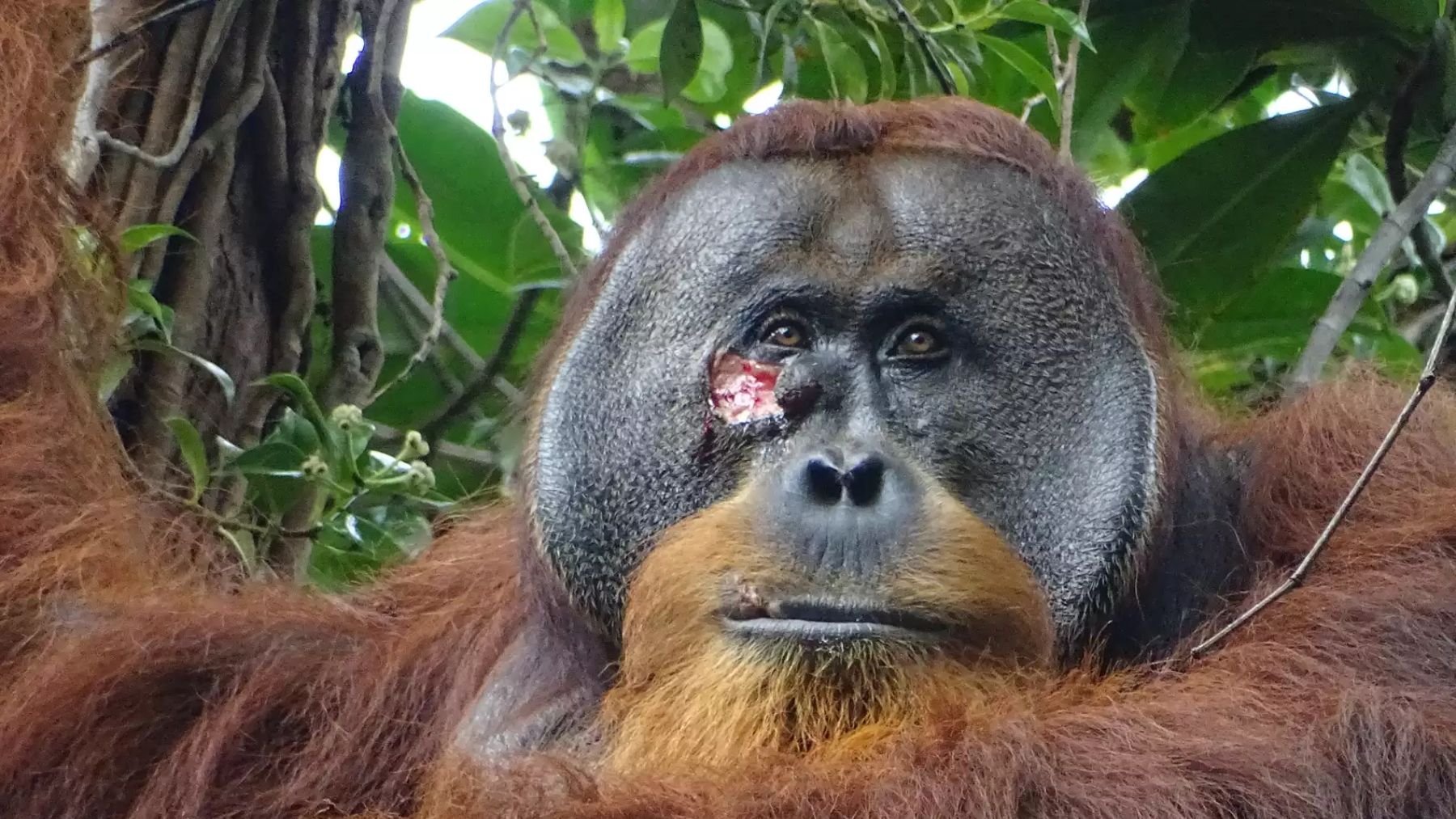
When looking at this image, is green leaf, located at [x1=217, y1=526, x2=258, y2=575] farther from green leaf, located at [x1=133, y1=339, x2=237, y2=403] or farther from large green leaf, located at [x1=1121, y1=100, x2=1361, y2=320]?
large green leaf, located at [x1=1121, y1=100, x2=1361, y2=320]

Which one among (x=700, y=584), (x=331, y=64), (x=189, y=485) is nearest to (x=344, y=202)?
(x=331, y=64)

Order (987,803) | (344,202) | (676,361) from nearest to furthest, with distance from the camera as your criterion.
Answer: (987,803)
(676,361)
(344,202)

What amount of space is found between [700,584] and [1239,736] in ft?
2.25

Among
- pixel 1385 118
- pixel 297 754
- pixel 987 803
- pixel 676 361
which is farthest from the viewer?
pixel 1385 118

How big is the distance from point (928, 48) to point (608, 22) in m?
0.69

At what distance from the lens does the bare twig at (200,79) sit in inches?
121

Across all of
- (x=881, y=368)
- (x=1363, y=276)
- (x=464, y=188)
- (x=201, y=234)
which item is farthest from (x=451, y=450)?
(x=1363, y=276)

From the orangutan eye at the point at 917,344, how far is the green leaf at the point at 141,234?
117 cm

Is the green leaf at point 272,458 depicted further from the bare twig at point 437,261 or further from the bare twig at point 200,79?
the bare twig at point 200,79

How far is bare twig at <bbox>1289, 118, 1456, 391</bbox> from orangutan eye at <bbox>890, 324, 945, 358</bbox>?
2.41ft

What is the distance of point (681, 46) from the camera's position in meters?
3.32

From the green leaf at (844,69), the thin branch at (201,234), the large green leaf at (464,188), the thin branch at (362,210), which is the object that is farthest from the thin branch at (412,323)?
the green leaf at (844,69)

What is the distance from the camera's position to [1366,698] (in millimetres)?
2242

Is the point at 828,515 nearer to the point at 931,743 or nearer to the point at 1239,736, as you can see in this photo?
the point at 931,743
